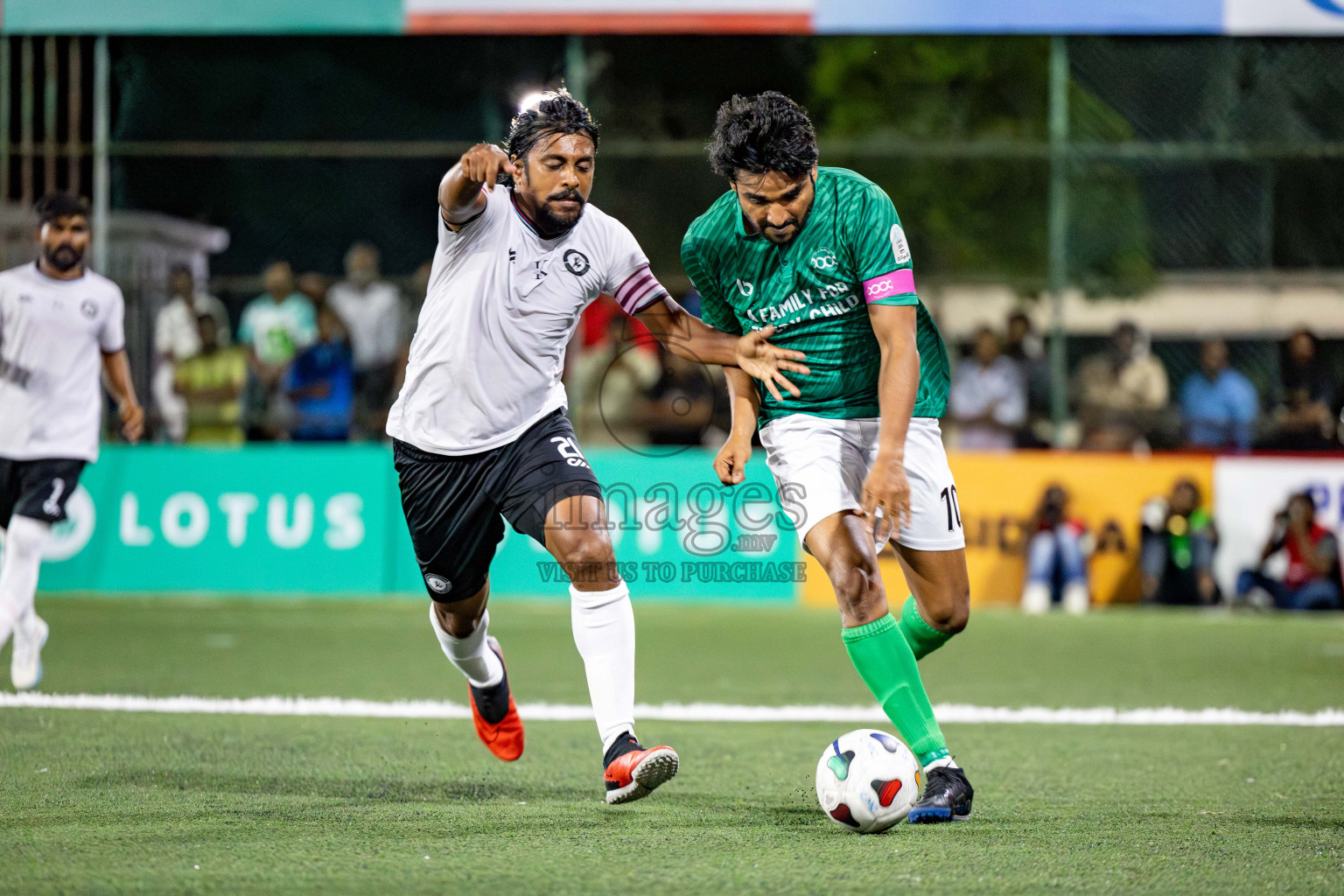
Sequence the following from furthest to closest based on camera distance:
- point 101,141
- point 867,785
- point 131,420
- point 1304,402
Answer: point 101,141, point 1304,402, point 131,420, point 867,785

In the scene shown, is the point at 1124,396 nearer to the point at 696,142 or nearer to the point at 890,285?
the point at 696,142

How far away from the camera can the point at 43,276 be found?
27.8ft

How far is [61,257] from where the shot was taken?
836 cm

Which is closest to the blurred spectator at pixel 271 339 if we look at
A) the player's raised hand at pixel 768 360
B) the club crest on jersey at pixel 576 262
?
the club crest on jersey at pixel 576 262

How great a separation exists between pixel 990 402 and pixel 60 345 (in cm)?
794

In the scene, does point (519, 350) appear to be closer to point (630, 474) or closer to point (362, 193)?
point (630, 474)

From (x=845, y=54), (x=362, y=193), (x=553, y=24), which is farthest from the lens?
(x=845, y=54)

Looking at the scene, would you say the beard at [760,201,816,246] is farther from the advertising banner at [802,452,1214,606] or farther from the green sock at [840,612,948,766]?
the advertising banner at [802,452,1214,606]

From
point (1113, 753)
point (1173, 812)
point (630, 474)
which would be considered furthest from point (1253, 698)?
point (630, 474)

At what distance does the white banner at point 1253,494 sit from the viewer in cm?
1291

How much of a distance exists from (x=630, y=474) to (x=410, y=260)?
393cm

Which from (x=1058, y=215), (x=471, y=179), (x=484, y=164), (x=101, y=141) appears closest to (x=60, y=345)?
(x=471, y=179)

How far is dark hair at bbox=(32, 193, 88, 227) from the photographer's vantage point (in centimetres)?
812

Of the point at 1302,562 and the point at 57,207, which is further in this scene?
the point at 1302,562
